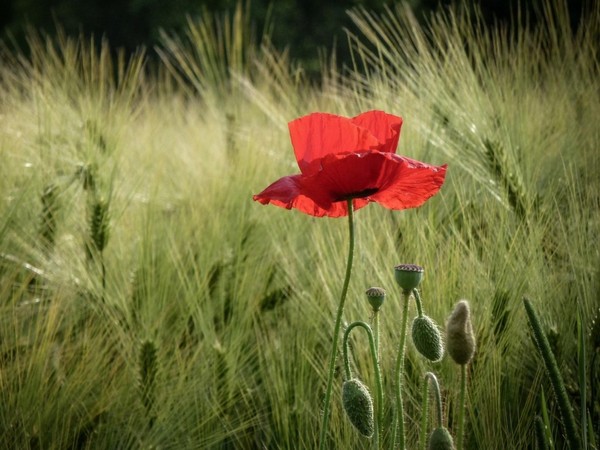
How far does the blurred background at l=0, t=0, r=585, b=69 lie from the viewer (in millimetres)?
7484

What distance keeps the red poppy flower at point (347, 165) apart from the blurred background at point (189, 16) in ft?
19.8

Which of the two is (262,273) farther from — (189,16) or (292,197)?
(189,16)

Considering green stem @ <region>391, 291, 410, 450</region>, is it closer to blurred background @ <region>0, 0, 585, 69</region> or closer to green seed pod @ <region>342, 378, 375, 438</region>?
green seed pod @ <region>342, 378, 375, 438</region>

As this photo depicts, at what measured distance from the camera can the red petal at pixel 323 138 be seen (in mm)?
691

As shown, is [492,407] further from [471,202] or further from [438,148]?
[438,148]

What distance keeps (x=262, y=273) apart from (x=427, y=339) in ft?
2.32

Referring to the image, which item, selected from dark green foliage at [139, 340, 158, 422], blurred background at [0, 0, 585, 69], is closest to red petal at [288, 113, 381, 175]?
dark green foliage at [139, 340, 158, 422]

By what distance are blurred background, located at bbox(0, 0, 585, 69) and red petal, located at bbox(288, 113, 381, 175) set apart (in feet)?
19.9

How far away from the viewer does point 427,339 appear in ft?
2.24

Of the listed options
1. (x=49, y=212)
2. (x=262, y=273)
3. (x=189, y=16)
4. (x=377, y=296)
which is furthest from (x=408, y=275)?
(x=189, y=16)

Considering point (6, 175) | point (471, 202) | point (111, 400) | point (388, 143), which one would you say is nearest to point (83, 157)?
point (6, 175)

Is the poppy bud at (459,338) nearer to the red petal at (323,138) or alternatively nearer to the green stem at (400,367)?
the green stem at (400,367)

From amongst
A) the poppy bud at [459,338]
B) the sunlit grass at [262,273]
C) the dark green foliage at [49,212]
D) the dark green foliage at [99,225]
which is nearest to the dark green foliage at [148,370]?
the sunlit grass at [262,273]

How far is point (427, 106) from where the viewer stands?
151 cm
